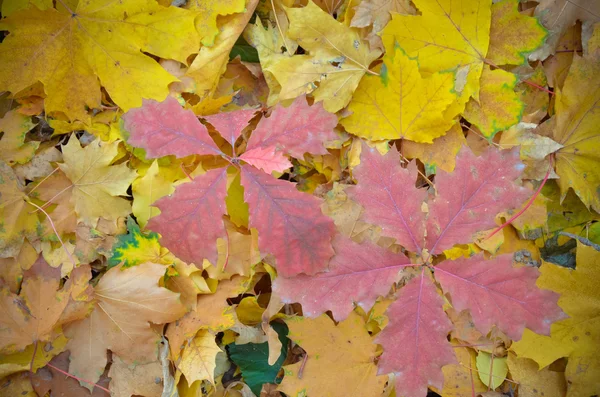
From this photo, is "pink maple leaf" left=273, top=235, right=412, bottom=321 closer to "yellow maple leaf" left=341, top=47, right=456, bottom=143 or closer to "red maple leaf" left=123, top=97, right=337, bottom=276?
"red maple leaf" left=123, top=97, right=337, bottom=276

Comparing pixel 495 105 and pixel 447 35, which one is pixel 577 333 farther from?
pixel 447 35

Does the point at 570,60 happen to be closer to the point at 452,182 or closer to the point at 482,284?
the point at 452,182

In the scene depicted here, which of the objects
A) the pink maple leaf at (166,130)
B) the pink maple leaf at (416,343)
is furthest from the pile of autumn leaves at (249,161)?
the pink maple leaf at (416,343)

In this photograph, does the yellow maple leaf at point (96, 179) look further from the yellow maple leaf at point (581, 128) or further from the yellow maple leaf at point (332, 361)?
the yellow maple leaf at point (581, 128)

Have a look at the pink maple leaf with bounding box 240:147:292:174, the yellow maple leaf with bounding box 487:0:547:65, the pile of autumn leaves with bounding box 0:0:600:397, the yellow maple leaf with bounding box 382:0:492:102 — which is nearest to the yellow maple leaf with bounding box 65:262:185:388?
the pile of autumn leaves with bounding box 0:0:600:397

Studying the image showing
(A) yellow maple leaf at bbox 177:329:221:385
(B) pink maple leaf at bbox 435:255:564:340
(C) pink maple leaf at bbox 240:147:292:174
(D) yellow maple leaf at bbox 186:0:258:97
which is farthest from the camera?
(D) yellow maple leaf at bbox 186:0:258:97
